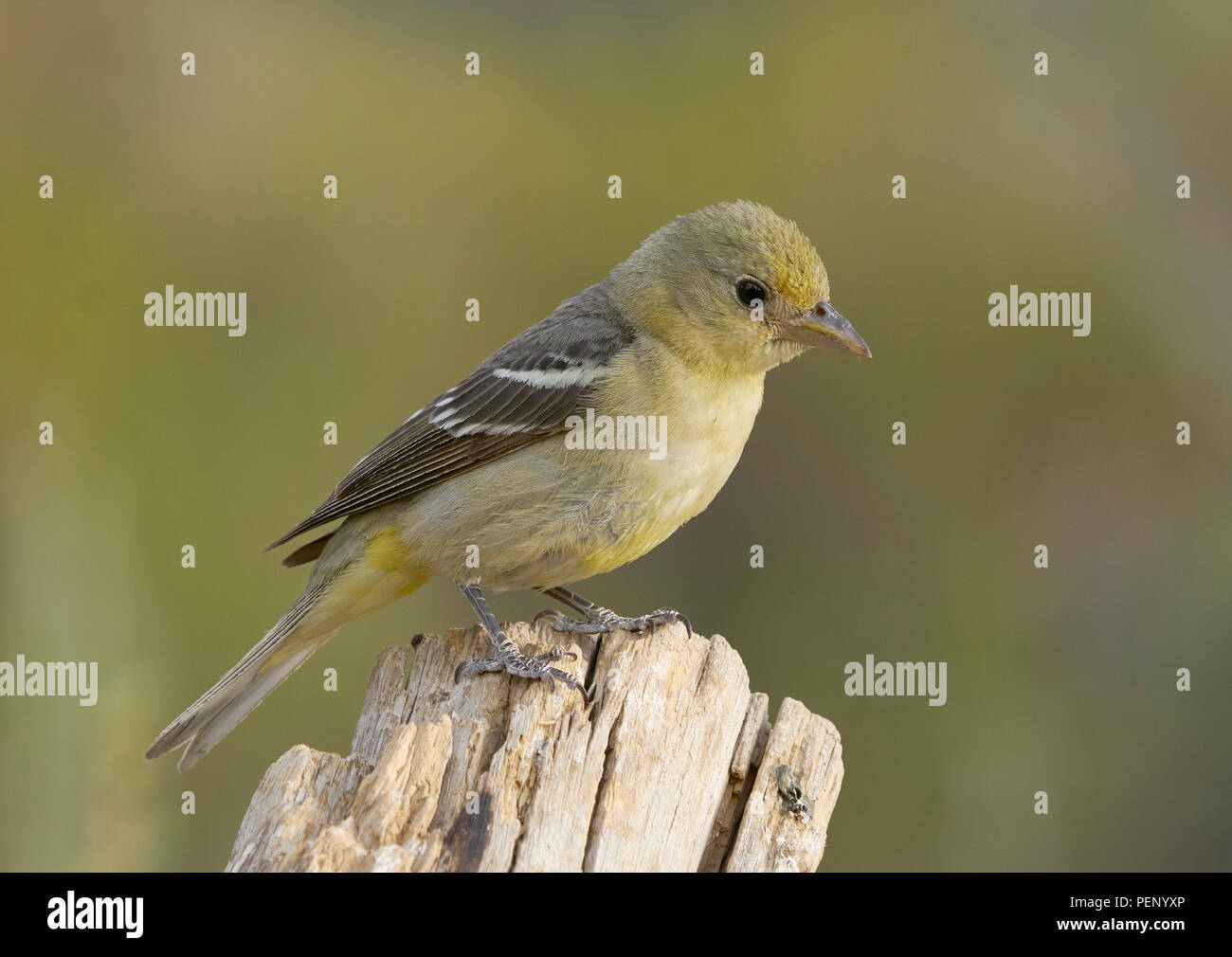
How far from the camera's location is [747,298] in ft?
21.1

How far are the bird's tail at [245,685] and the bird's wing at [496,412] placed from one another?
1.43 feet

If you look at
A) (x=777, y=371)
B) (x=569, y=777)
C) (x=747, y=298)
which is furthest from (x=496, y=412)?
(x=777, y=371)

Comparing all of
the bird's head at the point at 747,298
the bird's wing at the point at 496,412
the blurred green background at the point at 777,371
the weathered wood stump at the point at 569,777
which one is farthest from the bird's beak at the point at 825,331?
the blurred green background at the point at 777,371

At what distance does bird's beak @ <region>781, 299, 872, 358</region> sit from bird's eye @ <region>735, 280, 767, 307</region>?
19cm

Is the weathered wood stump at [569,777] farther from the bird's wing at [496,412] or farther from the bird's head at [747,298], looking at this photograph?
the bird's head at [747,298]

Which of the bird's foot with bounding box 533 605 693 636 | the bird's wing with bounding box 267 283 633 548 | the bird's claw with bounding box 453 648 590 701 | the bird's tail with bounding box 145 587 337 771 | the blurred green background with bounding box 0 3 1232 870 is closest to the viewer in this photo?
the bird's claw with bounding box 453 648 590 701

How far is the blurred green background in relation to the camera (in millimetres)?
8500

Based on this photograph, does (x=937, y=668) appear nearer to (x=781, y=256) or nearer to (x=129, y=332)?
(x=781, y=256)

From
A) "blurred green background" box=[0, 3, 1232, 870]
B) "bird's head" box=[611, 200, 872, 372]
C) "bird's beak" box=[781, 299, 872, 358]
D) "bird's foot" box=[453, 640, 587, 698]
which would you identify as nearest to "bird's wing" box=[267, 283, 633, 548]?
"bird's head" box=[611, 200, 872, 372]

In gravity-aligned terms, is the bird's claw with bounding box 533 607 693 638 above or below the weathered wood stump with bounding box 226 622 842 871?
above

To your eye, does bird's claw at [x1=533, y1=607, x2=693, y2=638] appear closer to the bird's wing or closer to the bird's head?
the bird's wing

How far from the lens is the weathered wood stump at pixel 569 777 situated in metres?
4.39

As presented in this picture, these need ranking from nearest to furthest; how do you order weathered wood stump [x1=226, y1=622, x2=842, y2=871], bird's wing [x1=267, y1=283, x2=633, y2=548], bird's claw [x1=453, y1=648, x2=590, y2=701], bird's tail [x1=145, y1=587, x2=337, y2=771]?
weathered wood stump [x1=226, y1=622, x2=842, y2=871] < bird's claw [x1=453, y1=648, x2=590, y2=701] < bird's tail [x1=145, y1=587, x2=337, y2=771] < bird's wing [x1=267, y1=283, x2=633, y2=548]

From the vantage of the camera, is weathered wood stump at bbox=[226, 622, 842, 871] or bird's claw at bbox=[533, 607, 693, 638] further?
bird's claw at bbox=[533, 607, 693, 638]
